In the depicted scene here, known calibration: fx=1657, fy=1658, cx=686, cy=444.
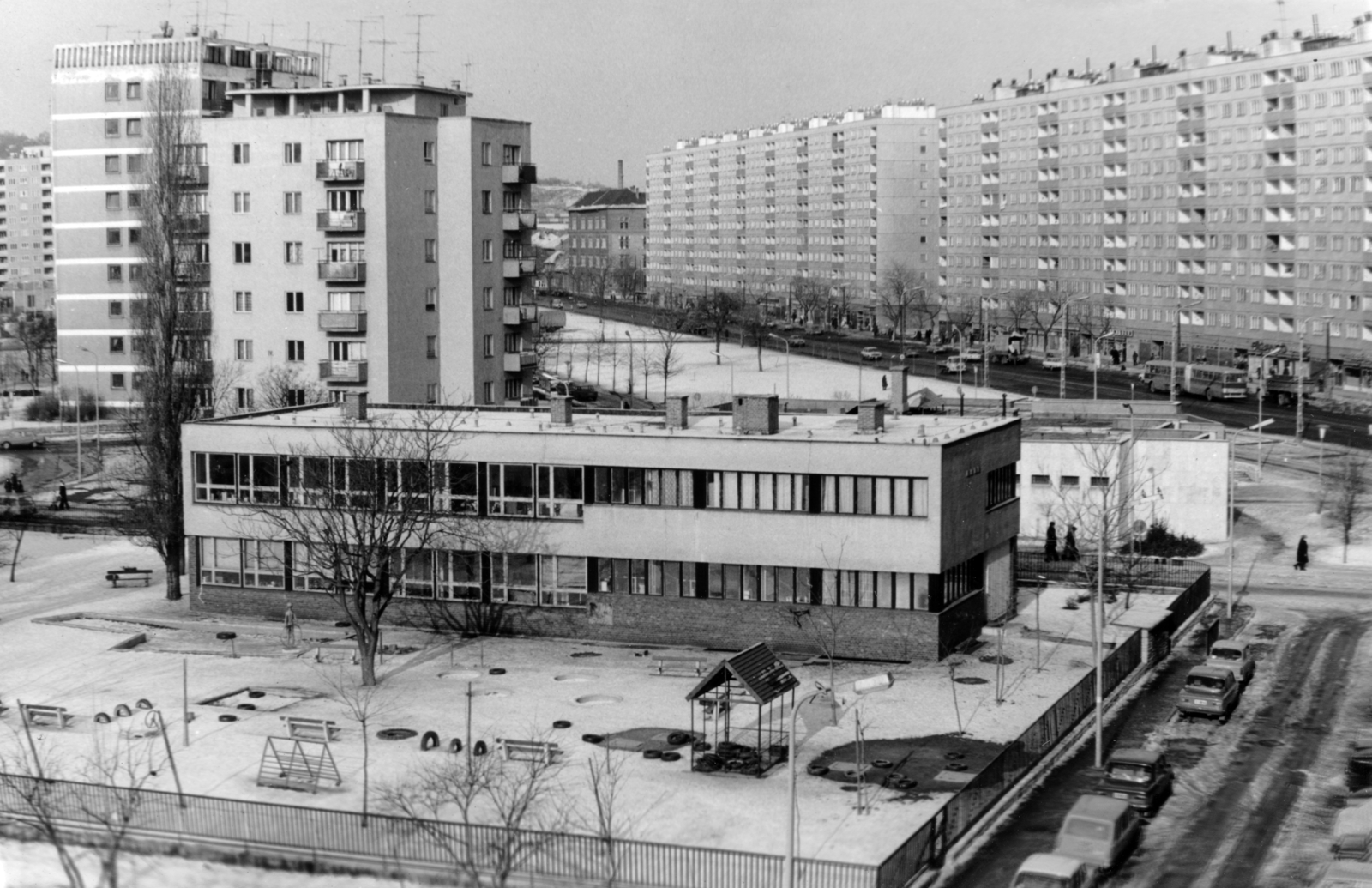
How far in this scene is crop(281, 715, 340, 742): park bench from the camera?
35.5 m

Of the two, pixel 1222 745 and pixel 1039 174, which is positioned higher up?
pixel 1039 174

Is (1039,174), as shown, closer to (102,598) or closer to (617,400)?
(617,400)

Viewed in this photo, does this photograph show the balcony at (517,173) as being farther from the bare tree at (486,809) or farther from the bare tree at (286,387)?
the bare tree at (486,809)

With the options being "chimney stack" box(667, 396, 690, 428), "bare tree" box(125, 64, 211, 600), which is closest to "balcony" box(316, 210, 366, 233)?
"bare tree" box(125, 64, 211, 600)

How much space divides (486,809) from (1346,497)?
43.3m

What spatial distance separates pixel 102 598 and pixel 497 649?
16023 millimetres

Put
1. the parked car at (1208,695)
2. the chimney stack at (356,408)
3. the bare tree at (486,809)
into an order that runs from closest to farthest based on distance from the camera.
Answer: the bare tree at (486,809)
the parked car at (1208,695)
the chimney stack at (356,408)

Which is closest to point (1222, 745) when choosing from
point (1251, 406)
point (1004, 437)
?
point (1004, 437)

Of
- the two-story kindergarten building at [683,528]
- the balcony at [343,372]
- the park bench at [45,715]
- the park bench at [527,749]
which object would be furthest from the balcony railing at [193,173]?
the park bench at [527,749]

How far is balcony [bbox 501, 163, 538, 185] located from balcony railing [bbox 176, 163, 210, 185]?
13837 millimetres

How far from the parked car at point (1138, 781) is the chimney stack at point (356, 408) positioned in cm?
2791

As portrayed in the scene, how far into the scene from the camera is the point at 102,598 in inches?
2149

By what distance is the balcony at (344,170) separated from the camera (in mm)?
75875

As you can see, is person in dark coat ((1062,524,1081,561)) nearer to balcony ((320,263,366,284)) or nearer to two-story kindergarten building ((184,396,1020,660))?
two-story kindergarten building ((184,396,1020,660))
